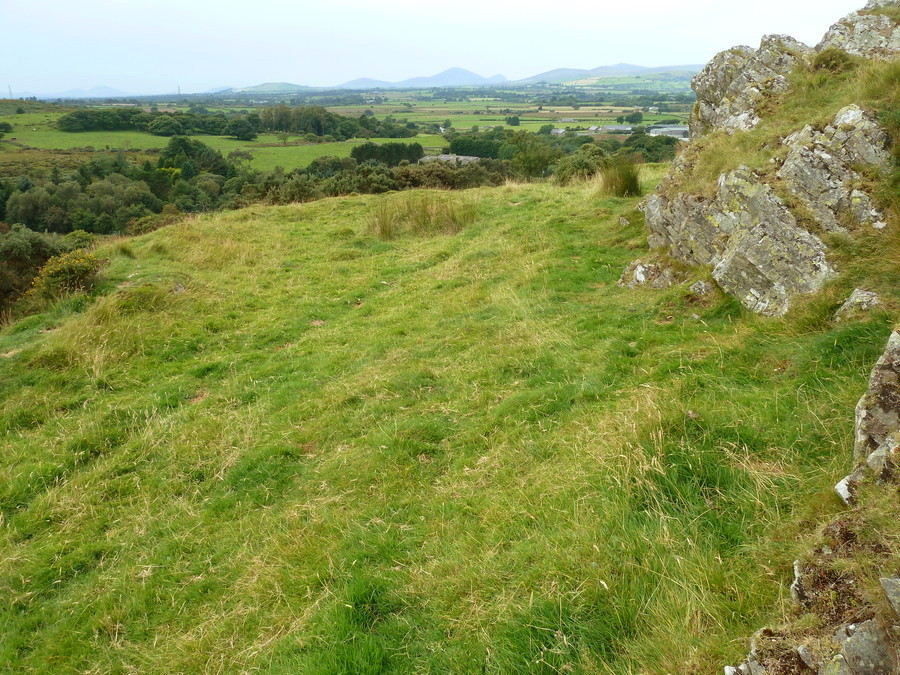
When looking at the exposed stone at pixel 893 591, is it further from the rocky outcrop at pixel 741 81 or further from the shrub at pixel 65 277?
the shrub at pixel 65 277

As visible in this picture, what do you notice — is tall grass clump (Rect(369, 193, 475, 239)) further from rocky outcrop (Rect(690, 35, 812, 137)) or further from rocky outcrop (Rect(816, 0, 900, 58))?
rocky outcrop (Rect(816, 0, 900, 58))

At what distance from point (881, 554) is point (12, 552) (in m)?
7.36

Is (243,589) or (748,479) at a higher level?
(748,479)

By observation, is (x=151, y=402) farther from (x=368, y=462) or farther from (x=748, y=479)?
(x=748, y=479)

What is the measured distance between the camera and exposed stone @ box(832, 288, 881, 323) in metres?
5.44

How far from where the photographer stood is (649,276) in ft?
31.0

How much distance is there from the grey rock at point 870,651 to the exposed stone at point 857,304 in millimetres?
4539

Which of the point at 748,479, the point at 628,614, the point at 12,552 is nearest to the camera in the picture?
the point at 628,614

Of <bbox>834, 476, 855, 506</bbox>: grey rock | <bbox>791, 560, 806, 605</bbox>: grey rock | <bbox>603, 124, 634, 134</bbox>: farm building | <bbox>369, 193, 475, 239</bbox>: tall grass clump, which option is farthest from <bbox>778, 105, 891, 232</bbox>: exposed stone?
<bbox>603, 124, 634, 134</bbox>: farm building

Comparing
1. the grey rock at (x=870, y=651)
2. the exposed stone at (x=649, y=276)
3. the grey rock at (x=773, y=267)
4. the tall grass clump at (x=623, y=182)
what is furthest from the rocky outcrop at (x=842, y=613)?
the tall grass clump at (x=623, y=182)

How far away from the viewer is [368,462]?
586 cm

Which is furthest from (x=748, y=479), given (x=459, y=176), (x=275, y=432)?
(x=459, y=176)

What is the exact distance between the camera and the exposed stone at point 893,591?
85.1 inches

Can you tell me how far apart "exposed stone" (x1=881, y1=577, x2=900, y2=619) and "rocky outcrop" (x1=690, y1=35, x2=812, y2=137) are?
32.4ft
